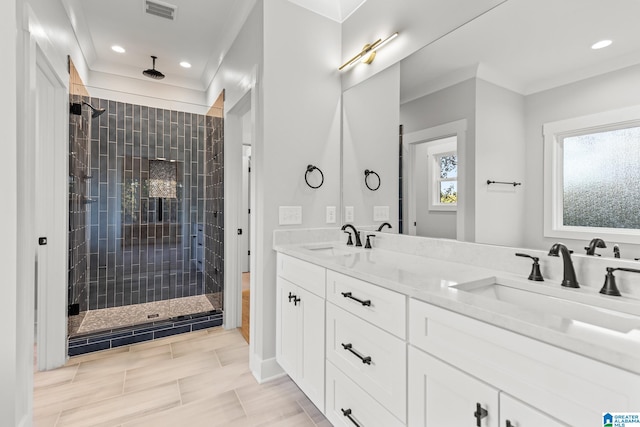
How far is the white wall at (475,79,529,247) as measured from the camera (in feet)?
4.07

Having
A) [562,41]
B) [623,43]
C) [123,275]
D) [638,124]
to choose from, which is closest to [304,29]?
[562,41]

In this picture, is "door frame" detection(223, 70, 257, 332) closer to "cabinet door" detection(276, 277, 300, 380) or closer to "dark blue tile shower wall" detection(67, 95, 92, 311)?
"cabinet door" detection(276, 277, 300, 380)

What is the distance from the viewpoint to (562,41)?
1126 mm

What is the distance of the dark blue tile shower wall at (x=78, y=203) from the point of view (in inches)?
95.0

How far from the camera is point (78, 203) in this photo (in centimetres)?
267

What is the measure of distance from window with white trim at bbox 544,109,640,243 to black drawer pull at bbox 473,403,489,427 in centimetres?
72

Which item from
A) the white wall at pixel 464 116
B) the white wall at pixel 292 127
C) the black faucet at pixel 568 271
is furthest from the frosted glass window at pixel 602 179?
the white wall at pixel 292 127

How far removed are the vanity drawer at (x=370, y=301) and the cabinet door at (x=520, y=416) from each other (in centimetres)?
35

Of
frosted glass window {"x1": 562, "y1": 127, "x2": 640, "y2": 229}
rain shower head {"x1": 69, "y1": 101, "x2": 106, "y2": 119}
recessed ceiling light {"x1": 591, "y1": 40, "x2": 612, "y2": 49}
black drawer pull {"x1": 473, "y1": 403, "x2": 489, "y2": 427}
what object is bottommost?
black drawer pull {"x1": 473, "y1": 403, "x2": 489, "y2": 427}

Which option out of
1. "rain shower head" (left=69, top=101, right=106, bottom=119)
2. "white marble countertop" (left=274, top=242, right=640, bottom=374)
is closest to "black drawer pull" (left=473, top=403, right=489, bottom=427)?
"white marble countertop" (left=274, top=242, right=640, bottom=374)

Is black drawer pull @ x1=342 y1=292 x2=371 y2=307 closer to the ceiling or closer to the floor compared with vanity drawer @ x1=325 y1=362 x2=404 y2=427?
closer to the ceiling

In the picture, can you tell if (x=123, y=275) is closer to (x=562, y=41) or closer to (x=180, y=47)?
(x=180, y=47)

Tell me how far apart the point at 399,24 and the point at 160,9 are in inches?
78.0

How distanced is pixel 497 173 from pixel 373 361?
97cm
